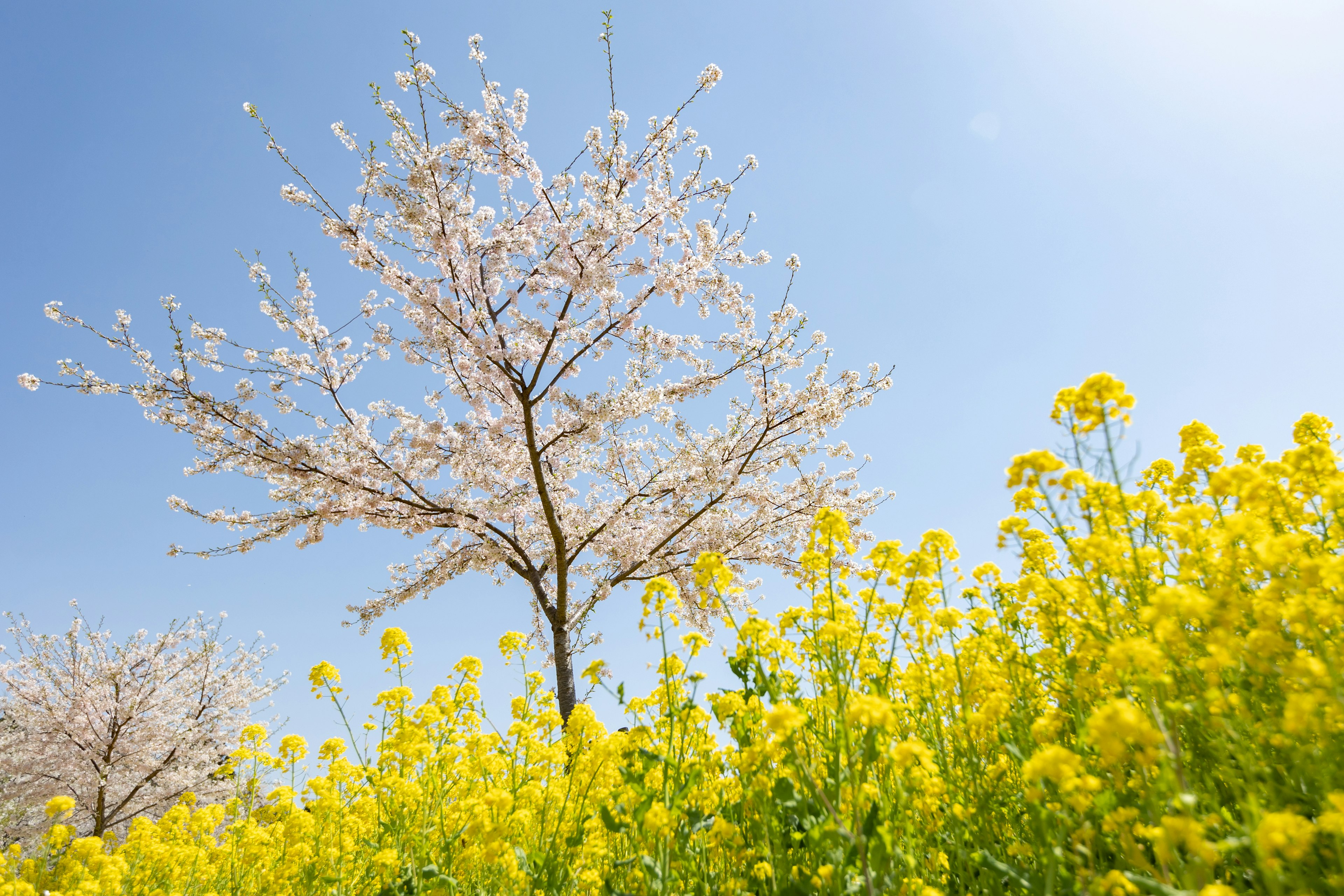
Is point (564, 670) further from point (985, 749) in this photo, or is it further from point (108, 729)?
point (108, 729)

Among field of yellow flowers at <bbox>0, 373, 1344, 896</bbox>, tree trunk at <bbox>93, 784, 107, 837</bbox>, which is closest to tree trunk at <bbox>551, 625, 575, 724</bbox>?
field of yellow flowers at <bbox>0, 373, 1344, 896</bbox>

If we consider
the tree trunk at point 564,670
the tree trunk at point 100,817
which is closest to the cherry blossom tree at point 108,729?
the tree trunk at point 100,817

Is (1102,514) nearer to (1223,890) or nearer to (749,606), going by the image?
(1223,890)

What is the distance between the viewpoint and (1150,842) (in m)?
1.94

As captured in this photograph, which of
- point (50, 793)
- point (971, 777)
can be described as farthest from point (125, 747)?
point (971, 777)

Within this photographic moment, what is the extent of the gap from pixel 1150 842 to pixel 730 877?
1461 mm

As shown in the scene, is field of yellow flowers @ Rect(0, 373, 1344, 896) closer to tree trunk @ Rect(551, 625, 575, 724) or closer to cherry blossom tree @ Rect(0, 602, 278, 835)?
tree trunk @ Rect(551, 625, 575, 724)

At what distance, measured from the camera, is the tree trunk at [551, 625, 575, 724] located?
8.98 metres

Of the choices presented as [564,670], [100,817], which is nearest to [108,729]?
[100,817]

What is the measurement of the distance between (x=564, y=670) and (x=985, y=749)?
24.7 ft

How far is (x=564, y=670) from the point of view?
361 inches

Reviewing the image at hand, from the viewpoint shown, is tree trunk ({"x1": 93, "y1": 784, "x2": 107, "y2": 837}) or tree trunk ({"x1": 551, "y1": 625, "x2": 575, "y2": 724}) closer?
tree trunk ({"x1": 551, "y1": 625, "x2": 575, "y2": 724})

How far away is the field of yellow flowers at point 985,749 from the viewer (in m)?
1.38

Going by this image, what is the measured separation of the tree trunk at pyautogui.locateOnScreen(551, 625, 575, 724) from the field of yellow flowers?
5.42 metres
